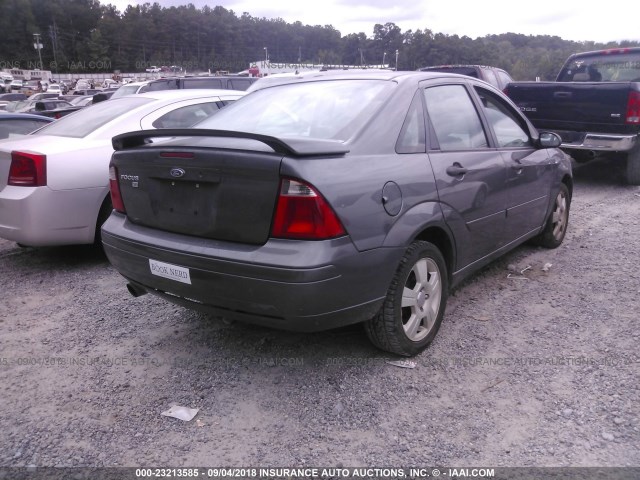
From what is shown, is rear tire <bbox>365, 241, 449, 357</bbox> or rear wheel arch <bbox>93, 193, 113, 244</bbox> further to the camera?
rear wheel arch <bbox>93, 193, 113, 244</bbox>

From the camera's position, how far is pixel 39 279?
4.68m

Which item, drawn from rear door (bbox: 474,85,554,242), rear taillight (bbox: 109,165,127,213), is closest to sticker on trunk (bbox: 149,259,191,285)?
rear taillight (bbox: 109,165,127,213)

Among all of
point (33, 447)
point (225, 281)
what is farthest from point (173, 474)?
point (225, 281)

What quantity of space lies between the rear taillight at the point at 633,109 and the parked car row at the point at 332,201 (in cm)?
385

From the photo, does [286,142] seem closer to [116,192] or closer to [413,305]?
[413,305]

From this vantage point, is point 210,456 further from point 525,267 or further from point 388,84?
point 525,267

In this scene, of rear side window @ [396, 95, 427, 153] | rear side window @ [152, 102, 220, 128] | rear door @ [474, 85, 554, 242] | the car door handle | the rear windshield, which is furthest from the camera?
the rear windshield

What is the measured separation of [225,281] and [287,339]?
0.96m

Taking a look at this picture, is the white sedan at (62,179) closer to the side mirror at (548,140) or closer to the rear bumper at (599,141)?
the side mirror at (548,140)

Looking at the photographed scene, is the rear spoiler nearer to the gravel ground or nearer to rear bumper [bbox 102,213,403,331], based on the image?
rear bumper [bbox 102,213,403,331]

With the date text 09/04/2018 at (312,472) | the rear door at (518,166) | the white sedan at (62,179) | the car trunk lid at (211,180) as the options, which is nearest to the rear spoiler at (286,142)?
the car trunk lid at (211,180)

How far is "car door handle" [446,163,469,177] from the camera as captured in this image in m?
3.28

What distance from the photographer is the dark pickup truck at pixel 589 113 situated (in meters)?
7.33

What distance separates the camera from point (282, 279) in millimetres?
2469
